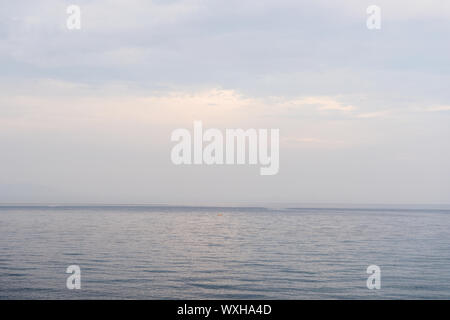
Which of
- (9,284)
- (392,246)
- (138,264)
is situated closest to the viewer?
(9,284)

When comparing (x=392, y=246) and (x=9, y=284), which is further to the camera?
(x=392, y=246)

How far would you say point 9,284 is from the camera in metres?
35.7

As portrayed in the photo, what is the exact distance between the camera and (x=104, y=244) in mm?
67688

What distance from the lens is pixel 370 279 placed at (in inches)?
1566

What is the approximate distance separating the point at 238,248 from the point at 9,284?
35866mm
